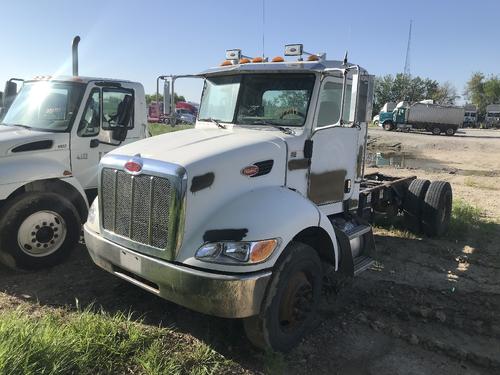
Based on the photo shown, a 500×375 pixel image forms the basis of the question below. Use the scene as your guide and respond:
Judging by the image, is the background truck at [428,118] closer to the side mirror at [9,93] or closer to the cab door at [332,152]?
the cab door at [332,152]

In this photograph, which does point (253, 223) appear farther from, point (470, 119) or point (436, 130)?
point (470, 119)

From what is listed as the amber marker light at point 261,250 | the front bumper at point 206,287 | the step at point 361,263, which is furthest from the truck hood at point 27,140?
the step at point 361,263

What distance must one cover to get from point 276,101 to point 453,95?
319ft

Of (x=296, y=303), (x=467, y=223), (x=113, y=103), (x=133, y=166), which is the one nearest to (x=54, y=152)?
(x=113, y=103)

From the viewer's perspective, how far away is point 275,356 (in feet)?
11.8

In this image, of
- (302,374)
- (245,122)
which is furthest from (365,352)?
(245,122)

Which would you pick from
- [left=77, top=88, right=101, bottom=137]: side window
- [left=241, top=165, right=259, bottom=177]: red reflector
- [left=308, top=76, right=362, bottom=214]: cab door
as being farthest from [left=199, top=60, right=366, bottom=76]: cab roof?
[left=77, top=88, right=101, bottom=137]: side window

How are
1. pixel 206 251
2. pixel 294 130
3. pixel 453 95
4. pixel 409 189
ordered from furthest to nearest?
1. pixel 453 95
2. pixel 409 189
3. pixel 294 130
4. pixel 206 251

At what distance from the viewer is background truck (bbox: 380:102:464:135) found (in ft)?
134

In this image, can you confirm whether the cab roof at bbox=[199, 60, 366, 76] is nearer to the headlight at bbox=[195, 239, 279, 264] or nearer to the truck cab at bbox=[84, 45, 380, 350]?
the truck cab at bbox=[84, 45, 380, 350]

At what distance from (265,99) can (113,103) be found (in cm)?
286

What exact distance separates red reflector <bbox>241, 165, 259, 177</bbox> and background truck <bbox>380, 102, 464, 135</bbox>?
41.6m

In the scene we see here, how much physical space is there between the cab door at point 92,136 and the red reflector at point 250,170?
10.5 ft

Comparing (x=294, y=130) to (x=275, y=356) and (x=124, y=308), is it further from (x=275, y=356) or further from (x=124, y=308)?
(x=124, y=308)
